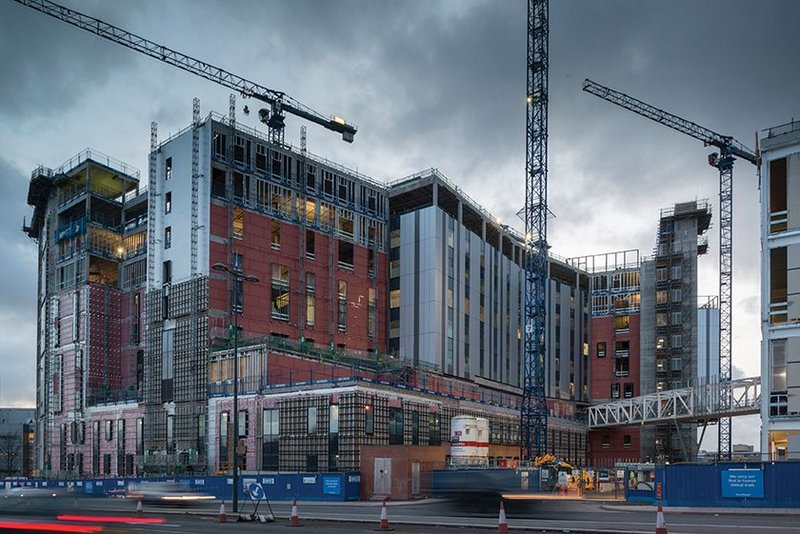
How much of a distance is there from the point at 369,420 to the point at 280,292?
2469 centimetres

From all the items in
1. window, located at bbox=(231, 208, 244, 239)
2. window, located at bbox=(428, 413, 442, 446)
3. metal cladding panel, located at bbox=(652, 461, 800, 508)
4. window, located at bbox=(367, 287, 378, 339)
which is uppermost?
window, located at bbox=(231, 208, 244, 239)

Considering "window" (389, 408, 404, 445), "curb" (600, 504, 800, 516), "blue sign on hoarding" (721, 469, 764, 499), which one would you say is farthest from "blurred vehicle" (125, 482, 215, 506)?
"blue sign on hoarding" (721, 469, 764, 499)

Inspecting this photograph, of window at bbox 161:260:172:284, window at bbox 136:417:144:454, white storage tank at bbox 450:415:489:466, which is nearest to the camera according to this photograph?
white storage tank at bbox 450:415:489:466

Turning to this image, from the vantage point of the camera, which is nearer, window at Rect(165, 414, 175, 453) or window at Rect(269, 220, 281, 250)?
window at Rect(165, 414, 175, 453)

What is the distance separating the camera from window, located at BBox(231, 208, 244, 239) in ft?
250

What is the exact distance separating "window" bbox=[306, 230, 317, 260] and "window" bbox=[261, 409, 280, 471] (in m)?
23.8

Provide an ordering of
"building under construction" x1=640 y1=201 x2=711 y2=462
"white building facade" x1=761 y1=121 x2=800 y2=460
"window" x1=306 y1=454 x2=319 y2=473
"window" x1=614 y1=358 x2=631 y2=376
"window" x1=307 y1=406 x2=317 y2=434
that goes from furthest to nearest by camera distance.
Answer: "window" x1=614 y1=358 x2=631 y2=376 → "building under construction" x1=640 y1=201 x2=711 y2=462 → "window" x1=307 y1=406 x2=317 y2=434 → "window" x1=306 y1=454 x2=319 y2=473 → "white building facade" x1=761 y1=121 x2=800 y2=460

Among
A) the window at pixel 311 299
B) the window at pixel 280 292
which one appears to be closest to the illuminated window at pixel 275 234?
the window at pixel 280 292

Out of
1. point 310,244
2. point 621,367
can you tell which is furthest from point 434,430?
point 621,367

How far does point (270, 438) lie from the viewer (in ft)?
208

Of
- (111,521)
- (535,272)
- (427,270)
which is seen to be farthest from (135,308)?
(111,521)

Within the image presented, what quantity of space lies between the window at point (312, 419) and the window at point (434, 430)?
10210 mm

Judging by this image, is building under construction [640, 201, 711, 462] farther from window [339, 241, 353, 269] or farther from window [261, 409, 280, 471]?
window [261, 409, 280, 471]

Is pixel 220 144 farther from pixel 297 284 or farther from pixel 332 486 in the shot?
pixel 332 486
